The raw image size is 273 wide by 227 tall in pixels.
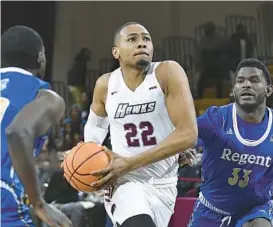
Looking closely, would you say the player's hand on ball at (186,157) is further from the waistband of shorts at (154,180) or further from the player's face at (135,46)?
the player's face at (135,46)

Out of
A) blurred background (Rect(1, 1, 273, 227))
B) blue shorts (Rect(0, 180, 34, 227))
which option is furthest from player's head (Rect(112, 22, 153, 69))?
blurred background (Rect(1, 1, 273, 227))

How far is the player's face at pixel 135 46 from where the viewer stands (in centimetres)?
472

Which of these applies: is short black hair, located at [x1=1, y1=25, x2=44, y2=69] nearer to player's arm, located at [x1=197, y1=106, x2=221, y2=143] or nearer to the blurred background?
player's arm, located at [x1=197, y1=106, x2=221, y2=143]

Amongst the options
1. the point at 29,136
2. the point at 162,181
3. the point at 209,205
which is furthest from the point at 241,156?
the point at 29,136

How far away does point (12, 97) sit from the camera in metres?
3.46

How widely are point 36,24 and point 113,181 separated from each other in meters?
11.8

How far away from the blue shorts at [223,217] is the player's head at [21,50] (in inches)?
93.5

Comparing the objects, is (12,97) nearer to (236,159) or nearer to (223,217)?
(236,159)

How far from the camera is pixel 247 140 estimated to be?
528 cm

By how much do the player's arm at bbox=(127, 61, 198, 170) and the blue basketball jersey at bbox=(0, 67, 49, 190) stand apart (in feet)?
3.15

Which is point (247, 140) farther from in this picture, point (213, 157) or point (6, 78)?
point (6, 78)

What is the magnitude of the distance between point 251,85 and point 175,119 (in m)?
1.13

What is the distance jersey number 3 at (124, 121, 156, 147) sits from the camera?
4617 millimetres

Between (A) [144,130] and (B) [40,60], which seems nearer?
(B) [40,60]
